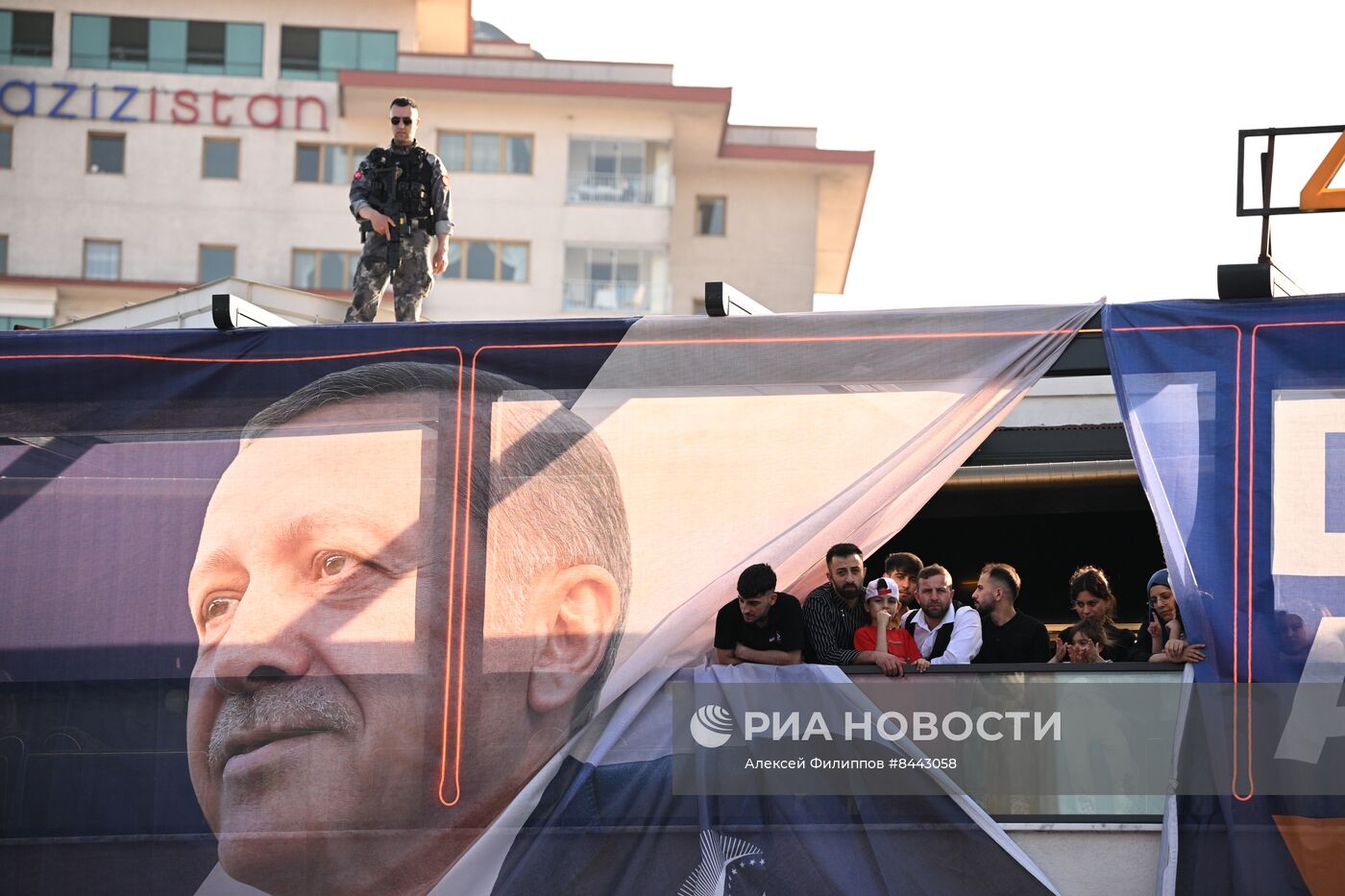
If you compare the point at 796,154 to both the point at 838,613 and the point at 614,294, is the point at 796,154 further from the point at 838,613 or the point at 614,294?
the point at 838,613

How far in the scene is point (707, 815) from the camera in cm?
636

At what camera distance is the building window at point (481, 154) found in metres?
40.5

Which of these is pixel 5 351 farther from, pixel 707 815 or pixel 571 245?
pixel 571 245

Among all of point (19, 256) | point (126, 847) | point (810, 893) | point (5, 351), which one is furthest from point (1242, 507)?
point (19, 256)

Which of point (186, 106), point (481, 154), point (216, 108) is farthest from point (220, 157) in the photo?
point (481, 154)

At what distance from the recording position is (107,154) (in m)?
41.2

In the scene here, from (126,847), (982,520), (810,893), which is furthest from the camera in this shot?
(982,520)

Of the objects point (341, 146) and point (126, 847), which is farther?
point (341, 146)

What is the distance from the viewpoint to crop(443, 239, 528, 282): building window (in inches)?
1592

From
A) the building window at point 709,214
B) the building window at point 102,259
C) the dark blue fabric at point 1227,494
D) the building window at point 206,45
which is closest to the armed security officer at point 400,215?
the dark blue fabric at point 1227,494

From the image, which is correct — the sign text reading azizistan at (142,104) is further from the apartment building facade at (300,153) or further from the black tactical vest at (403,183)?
the black tactical vest at (403,183)

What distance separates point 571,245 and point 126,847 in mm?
34468

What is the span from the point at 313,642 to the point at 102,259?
3647 centimetres

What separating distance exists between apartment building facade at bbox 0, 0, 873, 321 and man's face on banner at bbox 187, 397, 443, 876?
108 feet
